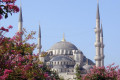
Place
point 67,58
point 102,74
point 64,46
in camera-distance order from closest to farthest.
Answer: point 102,74
point 67,58
point 64,46

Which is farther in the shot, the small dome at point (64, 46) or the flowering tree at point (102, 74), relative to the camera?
the small dome at point (64, 46)

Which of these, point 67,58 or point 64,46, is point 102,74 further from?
point 64,46

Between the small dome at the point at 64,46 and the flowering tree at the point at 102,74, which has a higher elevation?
the small dome at the point at 64,46

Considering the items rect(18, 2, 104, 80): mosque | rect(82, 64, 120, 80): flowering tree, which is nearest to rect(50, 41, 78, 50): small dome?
rect(18, 2, 104, 80): mosque

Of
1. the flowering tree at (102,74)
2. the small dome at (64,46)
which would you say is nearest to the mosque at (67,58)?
the small dome at (64,46)

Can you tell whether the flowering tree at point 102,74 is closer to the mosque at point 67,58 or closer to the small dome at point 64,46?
the mosque at point 67,58

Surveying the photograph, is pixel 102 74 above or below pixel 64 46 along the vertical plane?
below

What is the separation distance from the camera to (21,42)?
34.0 ft

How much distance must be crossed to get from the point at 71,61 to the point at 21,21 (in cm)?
1966

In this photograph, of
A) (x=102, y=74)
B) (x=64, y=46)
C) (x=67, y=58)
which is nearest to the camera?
(x=102, y=74)

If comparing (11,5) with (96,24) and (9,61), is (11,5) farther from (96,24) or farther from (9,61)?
(96,24)

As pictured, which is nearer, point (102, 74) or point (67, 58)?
point (102, 74)

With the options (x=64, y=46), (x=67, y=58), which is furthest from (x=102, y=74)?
(x=64, y=46)

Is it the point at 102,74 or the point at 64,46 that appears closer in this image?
the point at 102,74
